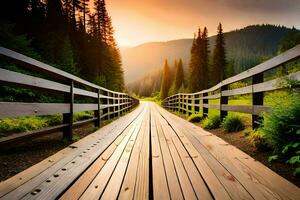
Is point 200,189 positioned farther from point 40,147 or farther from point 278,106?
point 40,147

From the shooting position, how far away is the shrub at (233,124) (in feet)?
18.2

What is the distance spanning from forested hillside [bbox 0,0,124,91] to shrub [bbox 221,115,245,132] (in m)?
13.3

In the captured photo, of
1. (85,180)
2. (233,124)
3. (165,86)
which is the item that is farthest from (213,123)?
(165,86)

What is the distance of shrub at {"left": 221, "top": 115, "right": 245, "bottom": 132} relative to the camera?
5547 mm

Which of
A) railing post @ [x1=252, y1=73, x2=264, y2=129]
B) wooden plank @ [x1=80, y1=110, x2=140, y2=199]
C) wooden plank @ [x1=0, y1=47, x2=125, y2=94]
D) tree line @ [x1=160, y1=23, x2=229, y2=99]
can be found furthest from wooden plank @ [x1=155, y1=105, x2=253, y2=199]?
tree line @ [x1=160, y1=23, x2=229, y2=99]

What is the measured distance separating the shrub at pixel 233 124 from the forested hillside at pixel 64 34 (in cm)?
1332

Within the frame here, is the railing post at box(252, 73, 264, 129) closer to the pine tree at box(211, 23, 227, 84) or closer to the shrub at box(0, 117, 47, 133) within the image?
the shrub at box(0, 117, 47, 133)

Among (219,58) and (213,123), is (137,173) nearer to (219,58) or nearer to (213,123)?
(213,123)

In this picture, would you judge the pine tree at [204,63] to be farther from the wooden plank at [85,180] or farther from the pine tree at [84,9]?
the wooden plank at [85,180]

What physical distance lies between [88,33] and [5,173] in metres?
36.1

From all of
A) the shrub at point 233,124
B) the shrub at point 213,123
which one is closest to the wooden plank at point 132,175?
the shrub at point 233,124

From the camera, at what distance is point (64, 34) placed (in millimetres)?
25156

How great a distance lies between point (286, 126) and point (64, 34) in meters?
26.0

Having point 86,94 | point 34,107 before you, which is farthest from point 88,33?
point 34,107
